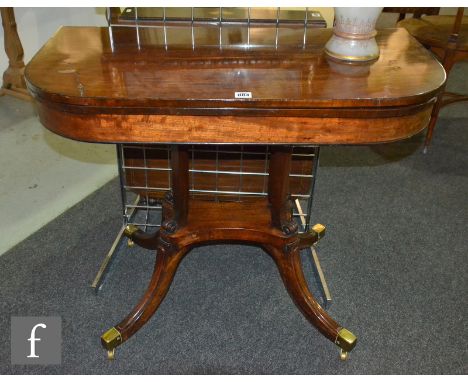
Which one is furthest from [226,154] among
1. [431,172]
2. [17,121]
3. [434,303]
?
[17,121]

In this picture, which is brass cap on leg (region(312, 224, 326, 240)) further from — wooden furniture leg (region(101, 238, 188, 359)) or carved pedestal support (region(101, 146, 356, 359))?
wooden furniture leg (region(101, 238, 188, 359))

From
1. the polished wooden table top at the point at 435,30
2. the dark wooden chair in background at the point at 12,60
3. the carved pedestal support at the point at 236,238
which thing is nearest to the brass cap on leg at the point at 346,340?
the carved pedestal support at the point at 236,238

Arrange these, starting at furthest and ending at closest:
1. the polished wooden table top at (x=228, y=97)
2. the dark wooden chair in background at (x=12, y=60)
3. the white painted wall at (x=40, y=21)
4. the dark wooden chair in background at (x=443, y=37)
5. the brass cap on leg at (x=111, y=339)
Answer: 1. the white painted wall at (x=40, y=21)
2. the dark wooden chair in background at (x=12, y=60)
3. the dark wooden chair in background at (x=443, y=37)
4. the brass cap on leg at (x=111, y=339)
5. the polished wooden table top at (x=228, y=97)

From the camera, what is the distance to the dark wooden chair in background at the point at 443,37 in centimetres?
208

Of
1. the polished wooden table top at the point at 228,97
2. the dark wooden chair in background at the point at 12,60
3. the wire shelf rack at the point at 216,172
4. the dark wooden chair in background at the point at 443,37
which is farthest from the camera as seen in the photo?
the dark wooden chair in background at the point at 12,60

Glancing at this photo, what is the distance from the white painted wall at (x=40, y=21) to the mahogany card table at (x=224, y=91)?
1.78 meters

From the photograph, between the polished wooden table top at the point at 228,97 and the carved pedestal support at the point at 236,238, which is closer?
the polished wooden table top at the point at 228,97

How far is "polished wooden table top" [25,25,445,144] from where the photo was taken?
0.92 metres

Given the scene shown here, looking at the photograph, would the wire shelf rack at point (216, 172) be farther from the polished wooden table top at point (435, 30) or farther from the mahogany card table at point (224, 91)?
the polished wooden table top at point (435, 30)

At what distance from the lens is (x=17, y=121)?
8.54 feet

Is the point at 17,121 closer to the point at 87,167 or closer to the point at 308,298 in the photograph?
the point at 87,167

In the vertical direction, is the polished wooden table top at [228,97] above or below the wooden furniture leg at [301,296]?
above

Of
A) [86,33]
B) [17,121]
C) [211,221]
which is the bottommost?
[17,121]
